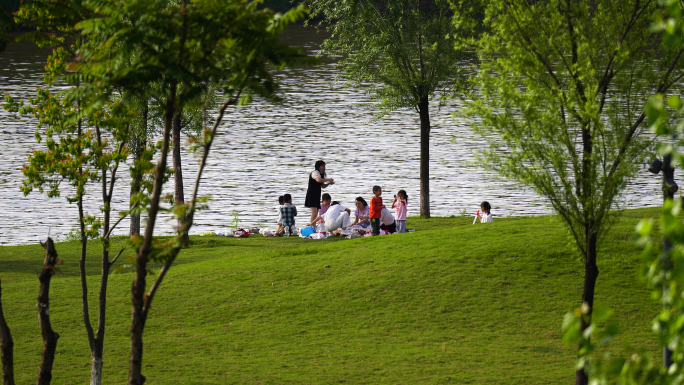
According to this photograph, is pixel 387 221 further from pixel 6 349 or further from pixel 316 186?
pixel 6 349

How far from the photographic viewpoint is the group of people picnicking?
2264 centimetres

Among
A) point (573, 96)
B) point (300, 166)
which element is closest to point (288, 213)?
point (573, 96)

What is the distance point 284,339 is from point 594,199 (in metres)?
5.94

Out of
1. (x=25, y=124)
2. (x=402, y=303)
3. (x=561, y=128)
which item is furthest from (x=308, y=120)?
(x=561, y=128)

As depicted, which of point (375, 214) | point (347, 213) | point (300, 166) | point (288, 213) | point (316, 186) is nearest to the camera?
point (375, 214)

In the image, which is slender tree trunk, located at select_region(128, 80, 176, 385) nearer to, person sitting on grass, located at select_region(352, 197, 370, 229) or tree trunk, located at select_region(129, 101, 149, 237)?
tree trunk, located at select_region(129, 101, 149, 237)

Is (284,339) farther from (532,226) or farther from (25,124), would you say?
(25,124)

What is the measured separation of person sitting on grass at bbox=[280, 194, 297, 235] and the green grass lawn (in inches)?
174

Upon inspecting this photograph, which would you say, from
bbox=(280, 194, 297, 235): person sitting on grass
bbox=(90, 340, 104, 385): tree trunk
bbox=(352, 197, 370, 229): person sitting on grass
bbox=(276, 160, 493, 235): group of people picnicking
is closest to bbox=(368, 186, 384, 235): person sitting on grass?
bbox=(276, 160, 493, 235): group of people picnicking

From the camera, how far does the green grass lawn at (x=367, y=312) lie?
11.9 meters

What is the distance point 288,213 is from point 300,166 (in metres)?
17.2

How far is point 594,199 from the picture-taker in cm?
1041

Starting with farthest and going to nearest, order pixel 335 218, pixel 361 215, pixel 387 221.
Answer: pixel 361 215 < pixel 335 218 < pixel 387 221

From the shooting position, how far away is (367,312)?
14812 mm
